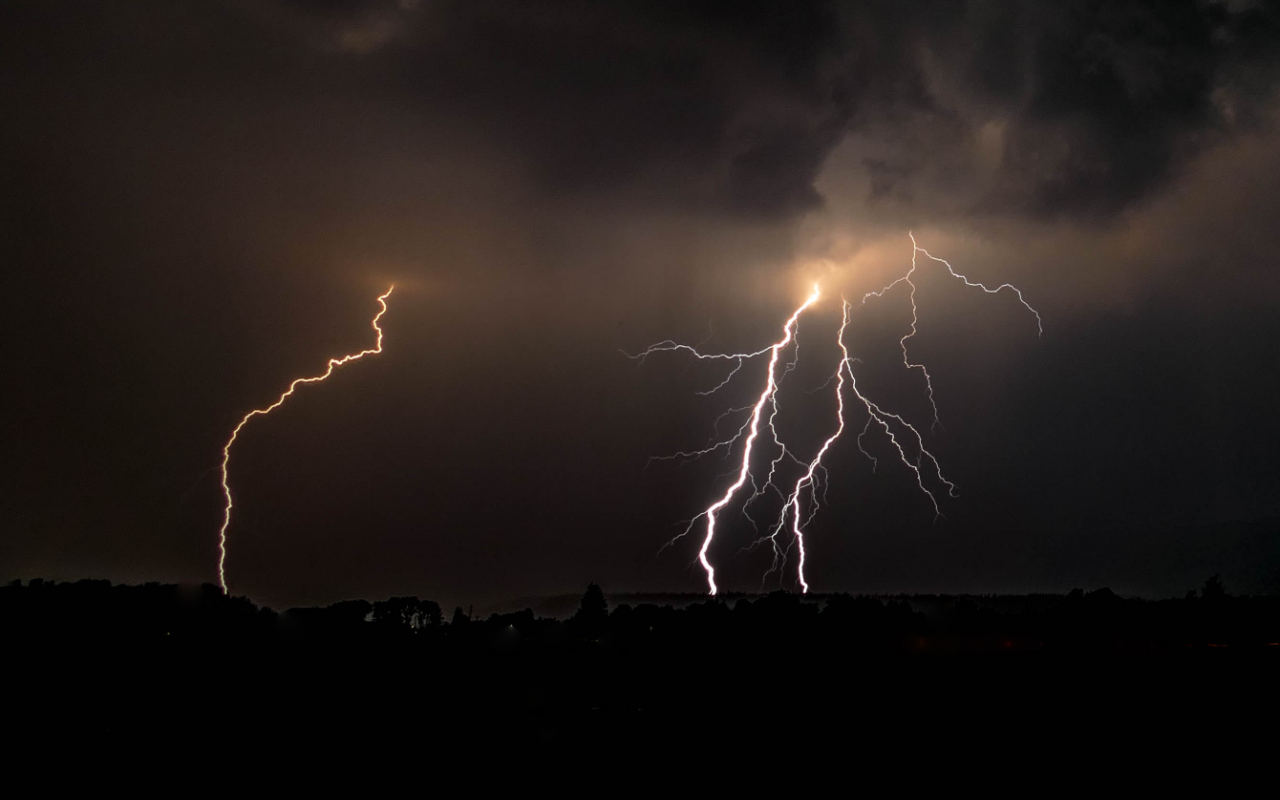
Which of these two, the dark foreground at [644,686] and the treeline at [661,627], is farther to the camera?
the treeline at [661,627]

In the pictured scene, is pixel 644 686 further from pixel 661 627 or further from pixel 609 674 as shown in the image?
pixel 661 627

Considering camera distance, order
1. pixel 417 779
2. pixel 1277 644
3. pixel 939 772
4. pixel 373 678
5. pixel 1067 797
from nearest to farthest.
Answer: pixel 1067 797 < pixel 939 772 < pixel 417 779 < pixel 373 678 < pixel 1277 644

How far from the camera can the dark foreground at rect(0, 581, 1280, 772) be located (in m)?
23.7

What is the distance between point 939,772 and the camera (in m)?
20.6

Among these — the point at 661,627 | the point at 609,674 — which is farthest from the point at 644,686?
the point at 661,627

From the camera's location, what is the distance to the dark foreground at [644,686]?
77.8 ft

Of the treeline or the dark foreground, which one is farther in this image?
the treeline

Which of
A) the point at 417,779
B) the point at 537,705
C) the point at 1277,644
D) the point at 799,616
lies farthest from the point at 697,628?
the point at 417,779

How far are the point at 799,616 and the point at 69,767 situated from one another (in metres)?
38.5

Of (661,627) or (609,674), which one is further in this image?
(661,627)

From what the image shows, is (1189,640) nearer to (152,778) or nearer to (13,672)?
(152,778)

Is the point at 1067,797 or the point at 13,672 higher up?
the point at 13,672

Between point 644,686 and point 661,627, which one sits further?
point 661,627

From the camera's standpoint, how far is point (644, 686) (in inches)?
1331
